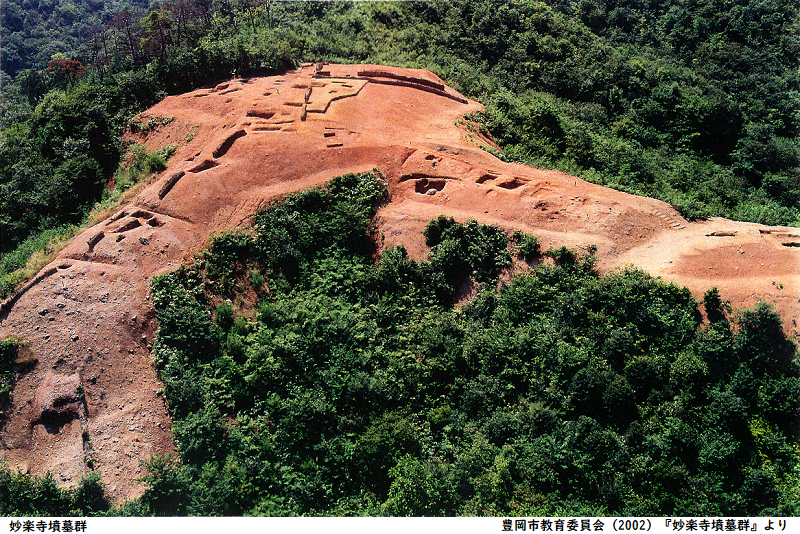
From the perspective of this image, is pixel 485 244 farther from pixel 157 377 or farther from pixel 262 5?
pixel 262 5

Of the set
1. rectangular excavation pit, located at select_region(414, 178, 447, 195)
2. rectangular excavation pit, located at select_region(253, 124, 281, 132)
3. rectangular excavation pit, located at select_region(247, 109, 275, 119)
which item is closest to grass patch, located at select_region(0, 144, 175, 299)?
rectangular excavation pit, located at select_region(247, 109, 275, 119)

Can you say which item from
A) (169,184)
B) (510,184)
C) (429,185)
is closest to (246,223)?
(169,184)

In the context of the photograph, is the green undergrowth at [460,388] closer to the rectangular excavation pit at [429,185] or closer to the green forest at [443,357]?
the green forest at [443,357]

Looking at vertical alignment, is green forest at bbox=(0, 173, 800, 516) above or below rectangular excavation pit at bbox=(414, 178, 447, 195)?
below

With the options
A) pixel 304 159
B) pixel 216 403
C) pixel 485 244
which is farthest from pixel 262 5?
pixel 216 403

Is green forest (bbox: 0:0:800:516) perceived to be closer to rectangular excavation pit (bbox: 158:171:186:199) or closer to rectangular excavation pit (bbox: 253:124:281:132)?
rectangular excavation pit (bbox: 158:171:186:199)
